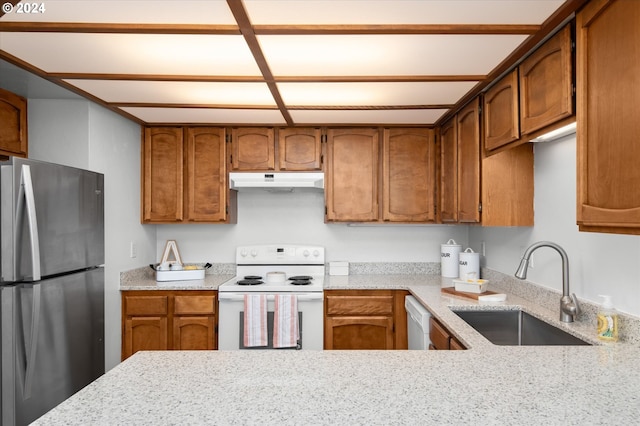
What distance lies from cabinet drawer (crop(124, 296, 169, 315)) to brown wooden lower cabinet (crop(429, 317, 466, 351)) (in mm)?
2037

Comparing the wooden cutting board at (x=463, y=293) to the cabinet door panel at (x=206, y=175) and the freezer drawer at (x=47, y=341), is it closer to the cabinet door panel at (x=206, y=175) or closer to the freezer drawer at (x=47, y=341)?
the cabinet door panel at (x=206, y=175)

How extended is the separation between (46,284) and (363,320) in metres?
2.13

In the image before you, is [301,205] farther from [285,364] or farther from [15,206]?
[285,364]

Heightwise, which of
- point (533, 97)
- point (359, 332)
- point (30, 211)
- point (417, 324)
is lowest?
point (359, 332)

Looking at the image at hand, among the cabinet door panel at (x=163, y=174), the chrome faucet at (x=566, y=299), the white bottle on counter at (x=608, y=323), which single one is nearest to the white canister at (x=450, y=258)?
the chrome faucet at (x=566, y=299)

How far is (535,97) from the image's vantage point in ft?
6.32

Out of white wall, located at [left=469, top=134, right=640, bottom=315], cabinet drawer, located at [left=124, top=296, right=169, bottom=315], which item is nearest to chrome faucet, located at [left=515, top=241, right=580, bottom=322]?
white wall, located at [left=469, top=134, right=640, bottom=315]

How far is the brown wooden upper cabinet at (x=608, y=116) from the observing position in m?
1.26

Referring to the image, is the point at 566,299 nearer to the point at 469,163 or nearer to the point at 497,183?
the point at 497,183

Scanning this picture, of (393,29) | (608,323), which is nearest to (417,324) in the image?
(608,323)

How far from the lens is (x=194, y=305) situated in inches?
128

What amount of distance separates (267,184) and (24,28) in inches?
78.8

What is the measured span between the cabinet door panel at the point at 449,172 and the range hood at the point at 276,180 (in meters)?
1.01

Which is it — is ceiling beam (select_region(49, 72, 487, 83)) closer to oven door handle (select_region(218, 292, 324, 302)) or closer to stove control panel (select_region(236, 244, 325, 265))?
oven door handle (select_region(218, 292, 324, 302))
